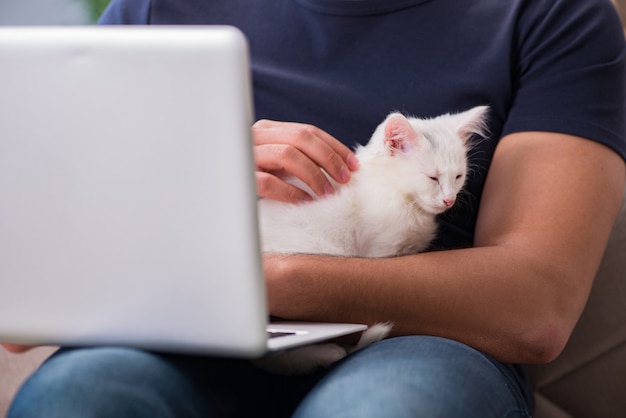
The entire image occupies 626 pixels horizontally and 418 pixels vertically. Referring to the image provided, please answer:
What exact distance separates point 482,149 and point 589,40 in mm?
245

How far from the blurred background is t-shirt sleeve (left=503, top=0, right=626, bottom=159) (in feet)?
3.92

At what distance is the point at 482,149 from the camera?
1.27m

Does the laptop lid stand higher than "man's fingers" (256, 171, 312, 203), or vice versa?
the laptop lid

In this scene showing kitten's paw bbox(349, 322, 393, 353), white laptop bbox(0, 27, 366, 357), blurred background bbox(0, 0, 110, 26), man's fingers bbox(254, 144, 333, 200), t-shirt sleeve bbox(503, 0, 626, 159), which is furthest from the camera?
blurred background bbox(0, 0, 110, 26)

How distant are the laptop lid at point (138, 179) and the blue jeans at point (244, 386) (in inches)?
3.3

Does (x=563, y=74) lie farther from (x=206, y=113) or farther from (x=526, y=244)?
(x=206, y=113)

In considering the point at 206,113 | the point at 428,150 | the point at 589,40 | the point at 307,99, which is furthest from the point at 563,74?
the point at 206,113

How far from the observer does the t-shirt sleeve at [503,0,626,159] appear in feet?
3.86

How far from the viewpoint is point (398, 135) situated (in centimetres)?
110

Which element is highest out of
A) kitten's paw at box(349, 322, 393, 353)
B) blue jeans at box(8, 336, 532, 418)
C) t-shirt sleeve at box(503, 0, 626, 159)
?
t-shirt sleeve at box(503, 0, 626, 159)

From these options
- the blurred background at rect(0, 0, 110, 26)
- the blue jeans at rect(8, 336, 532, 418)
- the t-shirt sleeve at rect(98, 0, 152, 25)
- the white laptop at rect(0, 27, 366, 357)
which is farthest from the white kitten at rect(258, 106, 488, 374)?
the blurred background at rect(0, 0, 110, 26)

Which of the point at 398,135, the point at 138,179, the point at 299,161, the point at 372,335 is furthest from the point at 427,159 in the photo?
the point at 138,179

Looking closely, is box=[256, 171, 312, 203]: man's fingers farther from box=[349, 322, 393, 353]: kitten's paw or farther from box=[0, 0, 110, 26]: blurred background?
box=[0, 0, 110, 26]: blurred background

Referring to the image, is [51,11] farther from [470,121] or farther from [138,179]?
[138,179]
